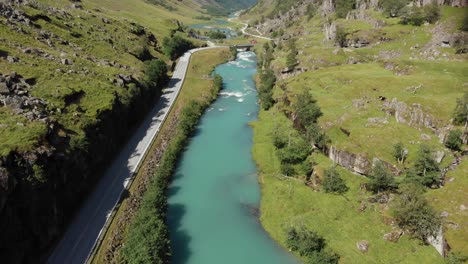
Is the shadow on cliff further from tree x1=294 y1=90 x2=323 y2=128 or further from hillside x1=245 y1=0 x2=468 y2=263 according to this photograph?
tree x1=294 y1=90 x2=323 y2=128

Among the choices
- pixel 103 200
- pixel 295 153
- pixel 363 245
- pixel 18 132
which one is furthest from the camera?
pixel 295 153

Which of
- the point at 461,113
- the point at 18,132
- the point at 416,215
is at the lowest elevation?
the point at 416,215

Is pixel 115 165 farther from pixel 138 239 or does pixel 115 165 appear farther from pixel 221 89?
pixel 221 89

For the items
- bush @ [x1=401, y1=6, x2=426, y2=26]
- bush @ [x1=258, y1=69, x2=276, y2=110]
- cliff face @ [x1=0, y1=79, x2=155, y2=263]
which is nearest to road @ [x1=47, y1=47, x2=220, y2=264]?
cliff face @ [x1=0, y1=79, x2=155, y2=263]

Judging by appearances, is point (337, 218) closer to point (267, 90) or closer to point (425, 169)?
point (425, 169)

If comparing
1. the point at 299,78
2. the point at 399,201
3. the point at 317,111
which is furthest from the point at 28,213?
the point at 299,78

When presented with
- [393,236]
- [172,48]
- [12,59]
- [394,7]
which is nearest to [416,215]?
[393,236]
